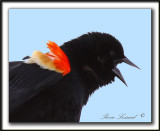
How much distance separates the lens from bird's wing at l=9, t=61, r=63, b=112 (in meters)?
3.80

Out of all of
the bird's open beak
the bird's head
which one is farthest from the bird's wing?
the bird's open beak

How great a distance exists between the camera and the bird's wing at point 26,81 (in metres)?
3.80

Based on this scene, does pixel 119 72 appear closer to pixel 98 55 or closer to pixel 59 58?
pixel 98 55

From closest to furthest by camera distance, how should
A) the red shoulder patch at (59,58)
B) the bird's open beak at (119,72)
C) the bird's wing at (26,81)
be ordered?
the bird's wing at (26,81), the red shoulder patch at (59,58), the bird's open beak at (119,72)

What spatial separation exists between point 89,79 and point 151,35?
91cm

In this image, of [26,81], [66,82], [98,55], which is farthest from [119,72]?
[26,81]

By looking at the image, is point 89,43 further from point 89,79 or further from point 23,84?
point 23,84

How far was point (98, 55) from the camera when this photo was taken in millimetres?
4359

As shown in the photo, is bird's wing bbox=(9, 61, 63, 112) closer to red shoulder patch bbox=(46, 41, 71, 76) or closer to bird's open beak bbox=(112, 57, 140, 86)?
red shoulder patch bbox=(46, 41, 71, 76)

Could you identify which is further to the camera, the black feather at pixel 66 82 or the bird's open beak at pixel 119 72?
the bird's open beak at pixel 119 72

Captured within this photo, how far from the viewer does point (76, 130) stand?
3.65m

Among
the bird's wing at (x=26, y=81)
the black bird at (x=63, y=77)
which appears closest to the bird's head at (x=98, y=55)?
the black bird at (x=63, y=77)

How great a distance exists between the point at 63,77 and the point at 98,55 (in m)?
0.58

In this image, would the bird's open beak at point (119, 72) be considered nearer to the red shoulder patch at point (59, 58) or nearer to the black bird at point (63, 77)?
the black bird at point (63, 77)
